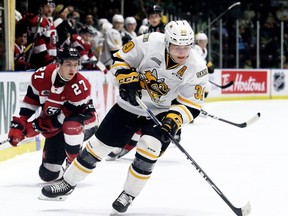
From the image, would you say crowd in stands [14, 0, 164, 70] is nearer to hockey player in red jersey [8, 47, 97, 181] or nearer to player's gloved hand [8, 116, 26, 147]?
hockey player in red jersey [8, 47, 97, 181]

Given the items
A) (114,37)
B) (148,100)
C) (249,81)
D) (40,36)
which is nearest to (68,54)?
(148,100)

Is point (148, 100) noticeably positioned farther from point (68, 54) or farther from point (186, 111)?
point (68, 54)

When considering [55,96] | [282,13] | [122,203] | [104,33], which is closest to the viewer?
[122,203]

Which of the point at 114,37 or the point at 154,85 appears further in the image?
the point at 114,37

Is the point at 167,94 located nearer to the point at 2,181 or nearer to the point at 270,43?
the point at 2,181

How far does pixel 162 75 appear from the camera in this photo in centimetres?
448

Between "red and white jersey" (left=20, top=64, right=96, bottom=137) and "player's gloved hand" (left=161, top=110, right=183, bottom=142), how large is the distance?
1200 mm

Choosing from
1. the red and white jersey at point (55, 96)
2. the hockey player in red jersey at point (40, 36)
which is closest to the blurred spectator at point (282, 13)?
the hockey player in red jersey at point (40, 36)

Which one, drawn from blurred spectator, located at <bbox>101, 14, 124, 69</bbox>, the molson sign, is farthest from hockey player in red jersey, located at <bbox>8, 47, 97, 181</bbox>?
the molson sign

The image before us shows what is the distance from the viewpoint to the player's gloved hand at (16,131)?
5164 mm

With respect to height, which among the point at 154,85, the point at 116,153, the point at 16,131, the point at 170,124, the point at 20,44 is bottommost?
the point at 116,153

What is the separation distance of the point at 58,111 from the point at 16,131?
1.51 feet

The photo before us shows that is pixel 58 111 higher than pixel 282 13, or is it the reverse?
pixel 58 111

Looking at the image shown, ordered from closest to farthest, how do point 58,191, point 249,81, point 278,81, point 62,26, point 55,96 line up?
point 58,191, point 55,96, point 62,26, point 249,81, point 278,81
